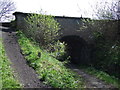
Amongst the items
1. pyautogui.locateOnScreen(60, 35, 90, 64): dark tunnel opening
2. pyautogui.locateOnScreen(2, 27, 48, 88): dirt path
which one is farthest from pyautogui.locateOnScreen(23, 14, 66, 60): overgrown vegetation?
pyautogui.locateOnScreen(60, 35, 90, 64): dark tunnel opening

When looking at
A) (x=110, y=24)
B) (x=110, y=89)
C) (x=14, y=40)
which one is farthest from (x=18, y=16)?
(x=110, y=89)

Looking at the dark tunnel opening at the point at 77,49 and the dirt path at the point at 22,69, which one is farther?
the dark tunnel opening at the point at 77,49

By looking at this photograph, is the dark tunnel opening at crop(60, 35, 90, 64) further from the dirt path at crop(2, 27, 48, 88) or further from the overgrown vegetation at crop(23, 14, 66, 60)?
the dirt path at crop(2, 27, 48, 88)

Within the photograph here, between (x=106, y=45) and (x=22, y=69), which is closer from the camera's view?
(x=22, y=69)

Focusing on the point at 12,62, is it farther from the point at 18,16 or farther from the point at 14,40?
the point at 18,16

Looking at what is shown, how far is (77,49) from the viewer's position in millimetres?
18344

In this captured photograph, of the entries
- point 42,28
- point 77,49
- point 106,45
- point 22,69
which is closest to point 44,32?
point 42,28

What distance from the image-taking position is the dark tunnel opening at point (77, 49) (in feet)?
56.3

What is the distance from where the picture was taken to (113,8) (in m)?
12.6

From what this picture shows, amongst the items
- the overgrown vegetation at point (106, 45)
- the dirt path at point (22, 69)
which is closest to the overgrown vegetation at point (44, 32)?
the dirt path at point (22, 69)

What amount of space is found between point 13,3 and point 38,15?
13595 millimetres

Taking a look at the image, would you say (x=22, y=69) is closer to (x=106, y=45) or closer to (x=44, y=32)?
(x=44, y=32)

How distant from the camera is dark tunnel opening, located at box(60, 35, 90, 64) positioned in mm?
17172

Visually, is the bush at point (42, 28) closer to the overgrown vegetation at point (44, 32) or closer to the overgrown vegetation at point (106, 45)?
the overgrown vegetation at point (44, 32)
